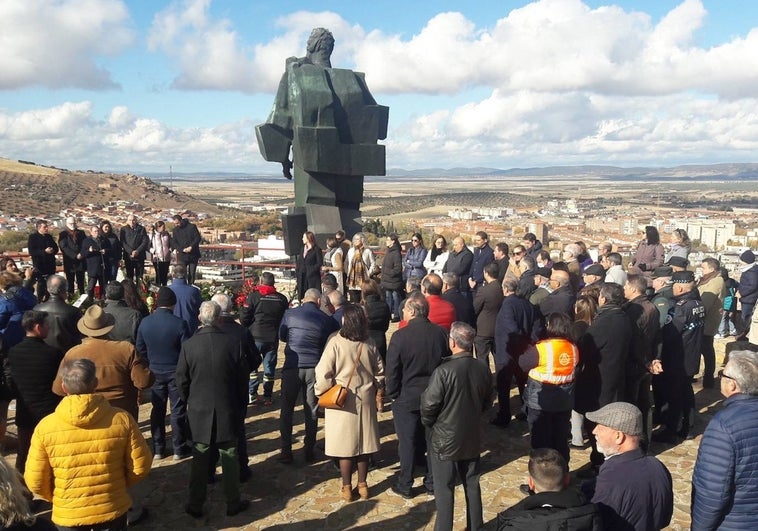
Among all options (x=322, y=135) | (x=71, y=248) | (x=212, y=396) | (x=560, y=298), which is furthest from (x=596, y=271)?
(x=71, y=248)

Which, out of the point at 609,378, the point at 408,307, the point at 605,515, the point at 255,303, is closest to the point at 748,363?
the point at 605,515

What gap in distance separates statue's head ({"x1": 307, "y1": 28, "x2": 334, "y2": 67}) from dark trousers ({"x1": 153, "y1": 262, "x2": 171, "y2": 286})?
4.66 m

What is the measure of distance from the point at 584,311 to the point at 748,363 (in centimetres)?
216

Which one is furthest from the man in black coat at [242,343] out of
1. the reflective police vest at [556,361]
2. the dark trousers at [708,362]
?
the dark trousers at [708,362]

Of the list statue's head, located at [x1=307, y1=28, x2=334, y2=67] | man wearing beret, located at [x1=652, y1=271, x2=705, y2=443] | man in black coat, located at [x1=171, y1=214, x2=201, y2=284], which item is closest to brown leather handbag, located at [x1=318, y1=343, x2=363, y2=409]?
man wearing beret, located at [x1=652, y1=271, x2=705, y2=443]

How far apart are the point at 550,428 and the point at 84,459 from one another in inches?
129

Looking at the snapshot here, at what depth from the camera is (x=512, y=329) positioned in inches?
220

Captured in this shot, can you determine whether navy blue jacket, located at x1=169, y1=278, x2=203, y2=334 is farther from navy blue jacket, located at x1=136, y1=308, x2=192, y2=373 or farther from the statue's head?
the statue's head

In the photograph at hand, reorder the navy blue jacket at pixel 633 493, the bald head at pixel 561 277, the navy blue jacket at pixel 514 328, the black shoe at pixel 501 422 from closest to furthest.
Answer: the navy blue jacket at pixel 633 493 < the navy blue jacket at pixel 514 328 < the bald head at pixel 561 277 < the black shoe at pixel 501 422

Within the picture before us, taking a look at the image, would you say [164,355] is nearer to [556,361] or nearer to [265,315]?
[265,315]

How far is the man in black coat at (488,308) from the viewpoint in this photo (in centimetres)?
615

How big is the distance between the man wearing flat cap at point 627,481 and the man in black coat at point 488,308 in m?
3.20

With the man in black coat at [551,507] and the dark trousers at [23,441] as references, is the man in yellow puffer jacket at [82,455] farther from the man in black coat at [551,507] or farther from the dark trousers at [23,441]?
the man in black coat at [551,507]

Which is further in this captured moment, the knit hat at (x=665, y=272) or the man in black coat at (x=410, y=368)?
the knit hat at (x=665, y=272)
